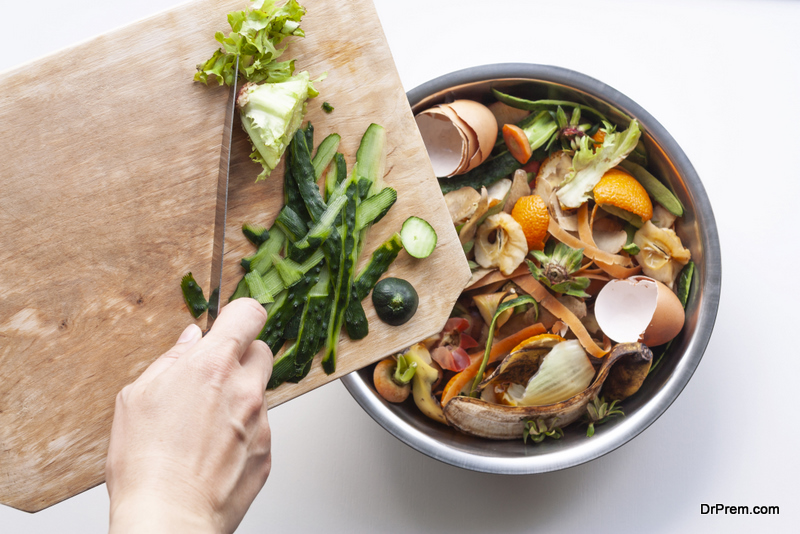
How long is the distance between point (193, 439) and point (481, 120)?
100 cm

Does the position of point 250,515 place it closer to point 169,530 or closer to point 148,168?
point 169,530

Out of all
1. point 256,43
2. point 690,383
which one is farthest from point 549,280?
point 256,43

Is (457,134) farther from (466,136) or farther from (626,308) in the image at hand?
(626,308)


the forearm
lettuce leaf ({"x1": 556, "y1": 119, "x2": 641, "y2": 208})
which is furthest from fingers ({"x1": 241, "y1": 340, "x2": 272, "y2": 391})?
lettuce leaf ({"x1": 556, "y1": 119, "x2": 641, "y2": 208})

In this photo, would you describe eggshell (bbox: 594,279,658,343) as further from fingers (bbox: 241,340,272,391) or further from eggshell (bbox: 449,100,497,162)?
fingers (bbox: 241,340,272,391)

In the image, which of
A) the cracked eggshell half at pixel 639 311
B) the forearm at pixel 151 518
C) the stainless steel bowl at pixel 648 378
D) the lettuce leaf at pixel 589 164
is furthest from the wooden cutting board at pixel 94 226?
the cracked eggshell half at pixel 639 311

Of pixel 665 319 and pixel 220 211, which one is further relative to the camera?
pixel 665 319

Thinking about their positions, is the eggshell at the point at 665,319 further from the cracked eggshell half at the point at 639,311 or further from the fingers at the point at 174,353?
the fingers at the point at 174,353

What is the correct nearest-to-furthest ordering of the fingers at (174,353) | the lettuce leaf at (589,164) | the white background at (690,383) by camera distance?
the fingers at (174,353), the lettuce leaf at (589,164), the white background at (690,383)

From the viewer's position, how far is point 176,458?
36.3 inches

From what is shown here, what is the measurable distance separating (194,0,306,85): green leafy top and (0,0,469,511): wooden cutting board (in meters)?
0.05

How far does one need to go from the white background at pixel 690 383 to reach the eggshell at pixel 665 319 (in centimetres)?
35

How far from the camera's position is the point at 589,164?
144cm

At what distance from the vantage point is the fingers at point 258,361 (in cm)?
104
